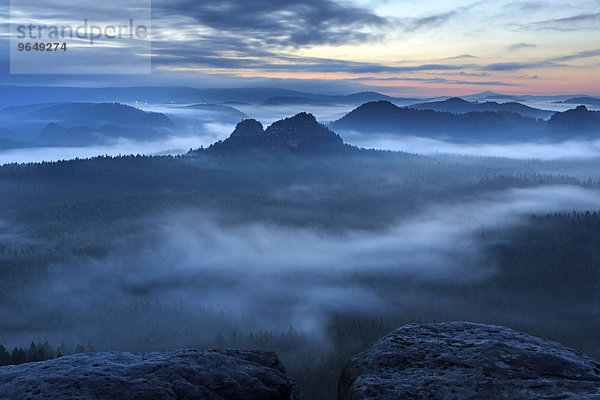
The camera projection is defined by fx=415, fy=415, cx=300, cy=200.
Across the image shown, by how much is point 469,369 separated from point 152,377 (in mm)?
11642

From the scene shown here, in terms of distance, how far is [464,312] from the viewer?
175250 millimetres

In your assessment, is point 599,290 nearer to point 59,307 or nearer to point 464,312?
point 464,312

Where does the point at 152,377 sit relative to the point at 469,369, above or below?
below

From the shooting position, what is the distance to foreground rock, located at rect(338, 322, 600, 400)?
547 inches

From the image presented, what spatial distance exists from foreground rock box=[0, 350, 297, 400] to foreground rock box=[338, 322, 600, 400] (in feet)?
12.2

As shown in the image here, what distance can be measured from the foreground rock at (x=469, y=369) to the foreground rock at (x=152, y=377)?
12.2ft

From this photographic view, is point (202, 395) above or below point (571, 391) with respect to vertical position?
below

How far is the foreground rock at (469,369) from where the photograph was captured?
13.9m

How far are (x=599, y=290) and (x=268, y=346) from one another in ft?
505

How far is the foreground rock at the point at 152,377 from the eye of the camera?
1396cm

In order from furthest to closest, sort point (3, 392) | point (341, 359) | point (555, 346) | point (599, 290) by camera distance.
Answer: point (599, 290) → point (341, 359) → point (555, 346) → point (3, 392)

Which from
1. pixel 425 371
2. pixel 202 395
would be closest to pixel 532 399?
pixel 425 371

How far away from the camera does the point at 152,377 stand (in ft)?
49.7

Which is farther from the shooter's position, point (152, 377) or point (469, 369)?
point (469, 369)
